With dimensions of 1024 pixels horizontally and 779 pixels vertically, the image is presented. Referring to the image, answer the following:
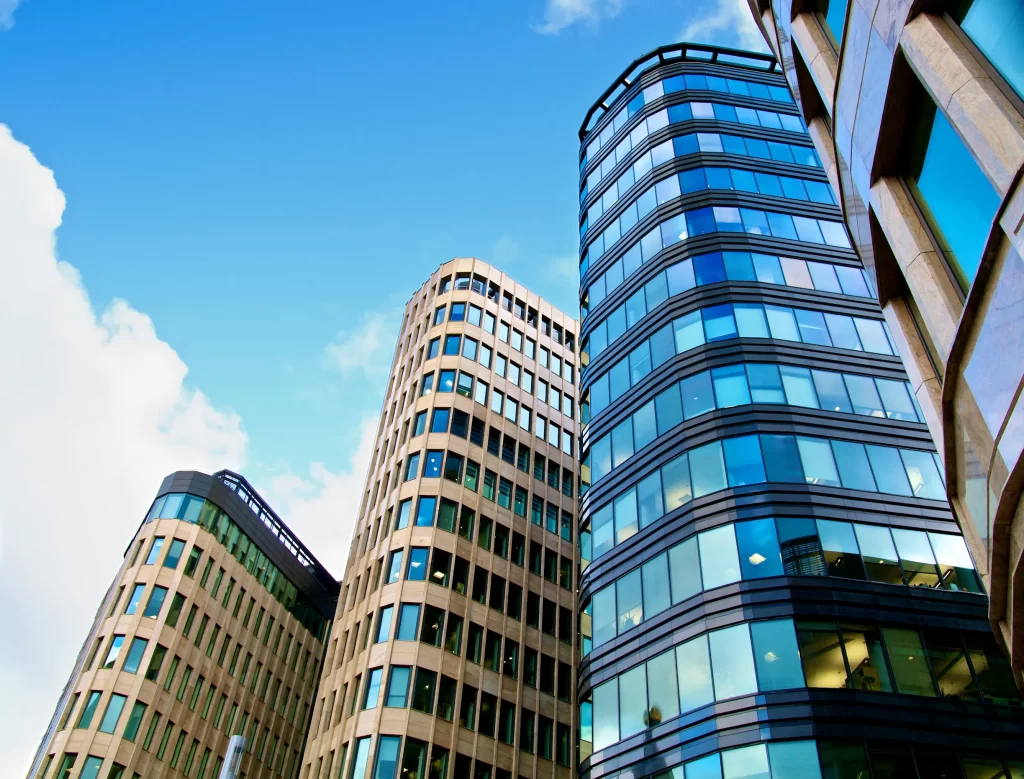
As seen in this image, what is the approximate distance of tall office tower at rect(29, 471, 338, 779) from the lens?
55.2 meters

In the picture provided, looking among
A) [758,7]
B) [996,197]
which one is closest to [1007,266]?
[996,197]

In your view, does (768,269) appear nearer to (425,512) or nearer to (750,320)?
(750,320)

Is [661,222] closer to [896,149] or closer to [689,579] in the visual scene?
[689,579]

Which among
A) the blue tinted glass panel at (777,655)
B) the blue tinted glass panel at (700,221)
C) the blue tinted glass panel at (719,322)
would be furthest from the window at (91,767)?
the blue tinted glass panel at (700,221)

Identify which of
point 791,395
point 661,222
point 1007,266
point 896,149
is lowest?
point 1007,266

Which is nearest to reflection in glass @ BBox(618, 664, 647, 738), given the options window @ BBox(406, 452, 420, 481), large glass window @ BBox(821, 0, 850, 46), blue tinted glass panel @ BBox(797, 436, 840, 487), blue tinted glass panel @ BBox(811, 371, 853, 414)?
blue tinted glass panel @ BBox(797, 436, 840, 487)

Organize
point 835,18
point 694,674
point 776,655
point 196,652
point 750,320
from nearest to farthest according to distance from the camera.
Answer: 1. point 835,18
2. point 776,655
3. point 694,674
4. point 750,320
5. point 196,652

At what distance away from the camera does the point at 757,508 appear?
27578 mm

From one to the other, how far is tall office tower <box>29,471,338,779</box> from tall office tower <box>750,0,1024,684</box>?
5615 cm

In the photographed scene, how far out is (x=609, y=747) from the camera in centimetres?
2780

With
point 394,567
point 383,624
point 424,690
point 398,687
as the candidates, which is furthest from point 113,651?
point 424,690

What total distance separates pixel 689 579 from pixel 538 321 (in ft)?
139

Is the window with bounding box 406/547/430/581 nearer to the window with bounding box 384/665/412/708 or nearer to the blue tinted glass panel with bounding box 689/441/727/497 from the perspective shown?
the window with bounding box 384/665/412/708

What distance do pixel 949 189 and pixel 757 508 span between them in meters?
16.4
